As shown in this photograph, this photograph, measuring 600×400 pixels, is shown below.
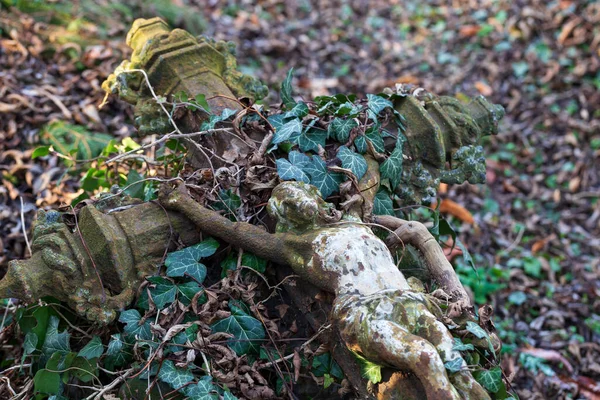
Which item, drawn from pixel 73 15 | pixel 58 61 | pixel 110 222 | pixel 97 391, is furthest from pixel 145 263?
pixel 73 15

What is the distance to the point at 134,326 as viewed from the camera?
2.47 m

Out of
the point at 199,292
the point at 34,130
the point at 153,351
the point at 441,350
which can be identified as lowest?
the point at 34,130

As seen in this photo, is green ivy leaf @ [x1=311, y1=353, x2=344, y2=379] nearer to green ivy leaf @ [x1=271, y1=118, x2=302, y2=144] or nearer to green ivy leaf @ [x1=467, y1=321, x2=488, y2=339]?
green ivy leaf @ [x1=467, y1=321, x2=488, y2=339]

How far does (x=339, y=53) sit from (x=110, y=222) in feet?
14.9

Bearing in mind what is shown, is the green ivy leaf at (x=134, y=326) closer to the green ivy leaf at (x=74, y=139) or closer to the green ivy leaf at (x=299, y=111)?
the green ivy leaf at (x=299, y=111)

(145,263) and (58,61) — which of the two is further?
(58,61)

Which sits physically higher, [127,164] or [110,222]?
[110,222]

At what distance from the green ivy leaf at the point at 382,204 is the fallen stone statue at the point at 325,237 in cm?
5

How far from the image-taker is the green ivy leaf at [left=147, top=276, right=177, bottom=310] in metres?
2.52

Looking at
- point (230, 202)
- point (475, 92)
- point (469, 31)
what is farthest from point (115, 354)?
point (469, 31)

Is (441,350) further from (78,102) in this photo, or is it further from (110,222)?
(78,102)

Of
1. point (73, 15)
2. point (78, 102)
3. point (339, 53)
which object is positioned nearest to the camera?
point (78, 102)

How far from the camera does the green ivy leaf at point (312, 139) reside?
9.36 feet

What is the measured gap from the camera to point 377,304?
216 cm
